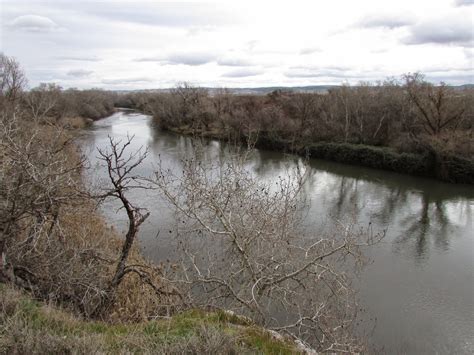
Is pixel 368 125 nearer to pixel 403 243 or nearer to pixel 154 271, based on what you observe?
pixel 403 243

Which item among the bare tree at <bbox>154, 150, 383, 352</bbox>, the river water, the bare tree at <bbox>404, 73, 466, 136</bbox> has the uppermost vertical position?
the bare tree at <bbox>404, 73, 466, 136</bbox>

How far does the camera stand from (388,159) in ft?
90.6

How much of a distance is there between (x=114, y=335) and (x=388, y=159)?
25308 mm

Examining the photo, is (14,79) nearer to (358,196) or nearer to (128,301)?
(358,196)

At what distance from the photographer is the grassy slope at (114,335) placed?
14.1ft

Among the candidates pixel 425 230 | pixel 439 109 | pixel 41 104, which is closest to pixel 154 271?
pixel 41 104

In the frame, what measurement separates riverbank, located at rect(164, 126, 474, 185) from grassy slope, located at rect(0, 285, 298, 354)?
15891 mm

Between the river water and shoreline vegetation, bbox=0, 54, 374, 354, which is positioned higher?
shoreline vegetation, bbox=0, 54, 374, 354

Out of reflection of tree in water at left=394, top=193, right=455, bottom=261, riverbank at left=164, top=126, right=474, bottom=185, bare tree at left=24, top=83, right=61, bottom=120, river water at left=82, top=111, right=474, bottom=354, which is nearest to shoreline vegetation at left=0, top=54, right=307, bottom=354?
river water at left=82, top=111, right=474, bottom=354

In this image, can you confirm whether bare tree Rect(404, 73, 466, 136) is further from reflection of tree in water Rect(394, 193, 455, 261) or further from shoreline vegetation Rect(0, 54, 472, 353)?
shoreline vegetation Rect(0, 54, 472, 353)

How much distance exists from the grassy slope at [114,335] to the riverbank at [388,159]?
52.1ft

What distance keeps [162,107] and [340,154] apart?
2359 centimetres

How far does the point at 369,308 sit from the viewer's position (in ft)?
35.6

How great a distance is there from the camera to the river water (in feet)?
33.4
